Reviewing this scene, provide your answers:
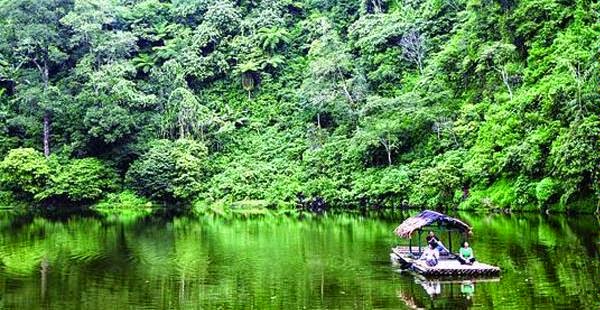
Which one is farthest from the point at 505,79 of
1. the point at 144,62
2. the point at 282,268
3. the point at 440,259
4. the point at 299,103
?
the point at 144,62

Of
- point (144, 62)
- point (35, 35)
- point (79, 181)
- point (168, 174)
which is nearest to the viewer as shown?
point (168, 174)

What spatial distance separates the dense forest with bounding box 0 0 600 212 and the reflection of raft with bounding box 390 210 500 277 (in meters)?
15.2

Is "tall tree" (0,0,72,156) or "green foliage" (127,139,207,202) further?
"tall tree" (0,0,72,156)

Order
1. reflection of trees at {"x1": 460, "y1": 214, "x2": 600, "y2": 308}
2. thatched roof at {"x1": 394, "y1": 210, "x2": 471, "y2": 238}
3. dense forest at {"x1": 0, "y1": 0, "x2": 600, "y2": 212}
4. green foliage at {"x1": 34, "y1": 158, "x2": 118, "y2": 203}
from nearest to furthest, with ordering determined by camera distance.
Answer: reflection of trees at {"x1": 460, "y1": 214, "x2": 600, "y2": 308} < thatched roof at {"x1": 394, "y1": 210, "x2": 471, "y2": 238} < dense forest at {"x1": 0, "y1": 0, "x2": 600, "y2": 212} < green foliage at {"x1": 34, "y1": 158, "x2": 118, "y2": 203}

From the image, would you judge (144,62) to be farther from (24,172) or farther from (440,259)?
(440,259)

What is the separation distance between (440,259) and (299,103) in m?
44.6

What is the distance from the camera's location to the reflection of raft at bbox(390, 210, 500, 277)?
1867 cm

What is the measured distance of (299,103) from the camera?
6450cm

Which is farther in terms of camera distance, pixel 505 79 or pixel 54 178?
pixel 54 178

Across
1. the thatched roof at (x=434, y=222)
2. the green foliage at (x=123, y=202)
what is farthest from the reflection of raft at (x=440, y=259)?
the green foliage at (x=123, y=202)

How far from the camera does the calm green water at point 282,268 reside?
53.3 feet

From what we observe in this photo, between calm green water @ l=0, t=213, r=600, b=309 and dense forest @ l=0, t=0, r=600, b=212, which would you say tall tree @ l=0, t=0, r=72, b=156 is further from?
calm green water @ l=0, t=213, r=600, b=309

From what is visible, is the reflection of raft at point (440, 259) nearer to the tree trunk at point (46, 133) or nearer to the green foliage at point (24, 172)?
the green foliage at point (24, 172)

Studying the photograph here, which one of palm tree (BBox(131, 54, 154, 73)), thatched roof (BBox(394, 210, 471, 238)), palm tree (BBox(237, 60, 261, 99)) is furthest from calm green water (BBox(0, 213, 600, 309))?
palm tree (BBox(131, 54, 154, 73))
